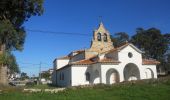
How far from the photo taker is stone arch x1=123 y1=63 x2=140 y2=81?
145 feet

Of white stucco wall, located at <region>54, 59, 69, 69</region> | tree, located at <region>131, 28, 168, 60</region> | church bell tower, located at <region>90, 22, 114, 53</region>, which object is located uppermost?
tree, located at <region>131, 28, 168, 60</region>

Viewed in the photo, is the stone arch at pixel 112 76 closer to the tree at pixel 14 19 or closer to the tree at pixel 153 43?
the tree at pixel 14 19

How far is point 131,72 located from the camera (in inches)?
1786

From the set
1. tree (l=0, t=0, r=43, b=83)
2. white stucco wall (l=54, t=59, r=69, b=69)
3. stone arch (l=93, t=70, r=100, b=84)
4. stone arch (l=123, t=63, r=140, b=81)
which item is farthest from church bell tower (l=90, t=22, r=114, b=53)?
tree (l=0, t=0, r=43, b=83)

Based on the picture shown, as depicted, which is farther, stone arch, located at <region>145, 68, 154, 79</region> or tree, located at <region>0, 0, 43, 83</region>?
stone arch, located at <region>145, 68, 154, 79</region>

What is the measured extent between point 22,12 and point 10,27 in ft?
11.8

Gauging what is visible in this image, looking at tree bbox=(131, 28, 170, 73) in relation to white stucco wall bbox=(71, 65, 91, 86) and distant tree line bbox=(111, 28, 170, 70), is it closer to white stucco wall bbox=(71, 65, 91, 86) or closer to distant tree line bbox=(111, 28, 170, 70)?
distant tree line bbox=(111, 28, 170, 70)

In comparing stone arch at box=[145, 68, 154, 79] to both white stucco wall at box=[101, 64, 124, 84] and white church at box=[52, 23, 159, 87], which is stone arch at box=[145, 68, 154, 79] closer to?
white church at box=[52, 23, 159, 87]

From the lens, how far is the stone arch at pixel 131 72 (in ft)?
145

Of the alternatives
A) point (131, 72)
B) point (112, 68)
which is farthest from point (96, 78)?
point (131, 72)

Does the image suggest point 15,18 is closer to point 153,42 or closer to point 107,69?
point 107,69

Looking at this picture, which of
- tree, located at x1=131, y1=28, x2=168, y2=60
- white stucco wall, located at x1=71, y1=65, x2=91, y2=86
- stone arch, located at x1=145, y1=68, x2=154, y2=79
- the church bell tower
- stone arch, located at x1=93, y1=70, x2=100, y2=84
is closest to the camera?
white stucco wall, located at x1=71, y1=65, x2=91, y2=86

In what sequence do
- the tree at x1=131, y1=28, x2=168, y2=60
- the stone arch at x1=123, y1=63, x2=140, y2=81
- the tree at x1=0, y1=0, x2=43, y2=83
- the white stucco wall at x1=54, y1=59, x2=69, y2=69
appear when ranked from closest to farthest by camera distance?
1. the tree at x1=0, y1=0, x2=43, y2=83
2. the stone arch at x1=123, y1=63, x2=140, y2=81
3. the white stucco wall at x1=54, y1=59, x2=69, y2=69
4. the tree at x1=131, y1=28, x2=168, y2=60

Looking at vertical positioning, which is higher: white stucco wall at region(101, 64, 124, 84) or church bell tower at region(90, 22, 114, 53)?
A: church bell tower at region(90, 22, 114, 53)
